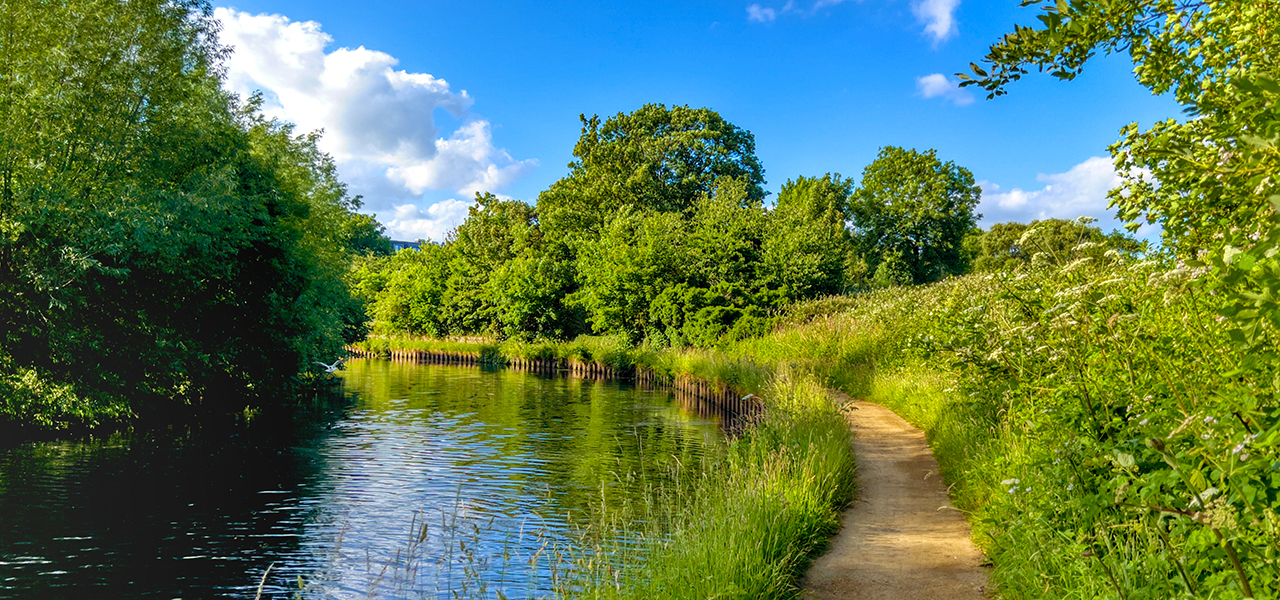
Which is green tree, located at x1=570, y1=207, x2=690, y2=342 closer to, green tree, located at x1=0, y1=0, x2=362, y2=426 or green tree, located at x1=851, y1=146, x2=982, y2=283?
green tree, located at x1=0, y1=0, x2=362, y2=426

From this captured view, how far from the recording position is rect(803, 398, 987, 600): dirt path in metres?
5.76

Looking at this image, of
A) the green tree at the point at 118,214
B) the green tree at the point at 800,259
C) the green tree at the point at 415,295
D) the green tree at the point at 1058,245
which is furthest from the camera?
the green tree at the point at 415,295

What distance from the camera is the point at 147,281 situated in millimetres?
17203

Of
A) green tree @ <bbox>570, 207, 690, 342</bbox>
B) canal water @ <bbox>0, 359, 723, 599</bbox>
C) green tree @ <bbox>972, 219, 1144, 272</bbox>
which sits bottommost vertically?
canal water @ <bbox>0, 359, 723, 599</bbox>

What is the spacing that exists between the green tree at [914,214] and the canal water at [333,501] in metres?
38.7

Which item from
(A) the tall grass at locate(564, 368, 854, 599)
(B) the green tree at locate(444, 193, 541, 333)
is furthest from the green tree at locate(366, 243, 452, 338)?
(A) the tall grass at locate(564, 368, 854, 599)

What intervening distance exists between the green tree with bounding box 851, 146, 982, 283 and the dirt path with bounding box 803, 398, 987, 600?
1815 inches

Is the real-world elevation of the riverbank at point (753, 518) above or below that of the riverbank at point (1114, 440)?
below

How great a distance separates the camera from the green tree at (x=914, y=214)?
54.2 metres

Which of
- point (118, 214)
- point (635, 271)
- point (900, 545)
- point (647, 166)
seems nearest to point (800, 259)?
point (635, 271)

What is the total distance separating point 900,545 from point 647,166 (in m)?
42.8

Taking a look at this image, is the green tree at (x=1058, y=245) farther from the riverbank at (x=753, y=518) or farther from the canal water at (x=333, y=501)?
the canal water at (x=333, y=501)

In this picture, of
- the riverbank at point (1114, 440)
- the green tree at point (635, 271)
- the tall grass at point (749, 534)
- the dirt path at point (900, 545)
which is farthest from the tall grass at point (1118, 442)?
the green tree at point (635, 271)

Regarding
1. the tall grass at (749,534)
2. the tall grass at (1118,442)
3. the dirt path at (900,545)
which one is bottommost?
the dirt path at (900,545)
